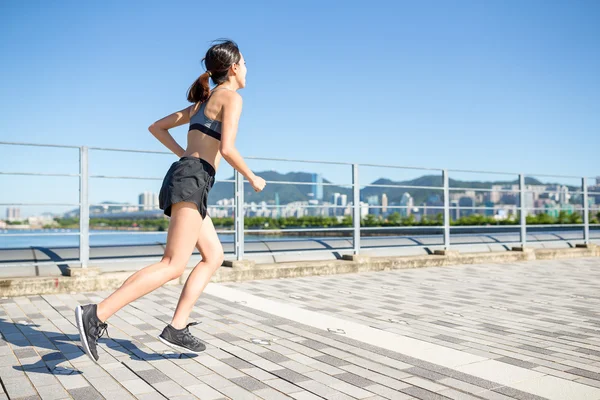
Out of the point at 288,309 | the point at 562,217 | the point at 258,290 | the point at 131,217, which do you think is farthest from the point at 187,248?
the point at 562,217

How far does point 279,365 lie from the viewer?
9.53 ft

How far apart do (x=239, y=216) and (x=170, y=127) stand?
365cm

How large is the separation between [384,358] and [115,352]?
60.8 inches

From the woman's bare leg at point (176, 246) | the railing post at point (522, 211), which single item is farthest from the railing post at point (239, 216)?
the railing post at point (522, 211)

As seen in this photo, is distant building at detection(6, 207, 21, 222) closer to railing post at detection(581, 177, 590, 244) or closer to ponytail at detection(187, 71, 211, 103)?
ponytail at detection(187, 71, 211, 103)

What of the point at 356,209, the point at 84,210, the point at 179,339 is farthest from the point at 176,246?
the point at 356,209

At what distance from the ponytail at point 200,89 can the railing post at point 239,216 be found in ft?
12.3

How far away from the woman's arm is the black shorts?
0.31 m

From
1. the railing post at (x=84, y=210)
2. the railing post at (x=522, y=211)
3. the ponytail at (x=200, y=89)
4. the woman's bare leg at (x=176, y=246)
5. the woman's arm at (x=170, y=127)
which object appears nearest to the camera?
the woman's bare leg at (x=176, y=246)

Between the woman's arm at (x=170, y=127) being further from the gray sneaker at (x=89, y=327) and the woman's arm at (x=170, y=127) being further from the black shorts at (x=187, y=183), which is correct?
the gray sneaker at (x=89, y=327)

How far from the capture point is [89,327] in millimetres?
2604

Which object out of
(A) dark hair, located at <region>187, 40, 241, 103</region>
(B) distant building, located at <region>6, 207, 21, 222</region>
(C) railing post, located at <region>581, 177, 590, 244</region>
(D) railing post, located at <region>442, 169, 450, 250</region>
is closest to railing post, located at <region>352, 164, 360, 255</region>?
(D) railing post, located at <region>442, 169, 450, 250</region>

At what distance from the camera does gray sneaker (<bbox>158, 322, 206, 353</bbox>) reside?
2.94 meters

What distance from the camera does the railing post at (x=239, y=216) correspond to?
6.83 m
